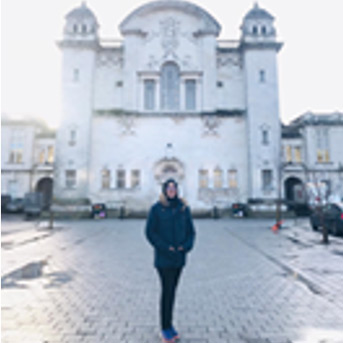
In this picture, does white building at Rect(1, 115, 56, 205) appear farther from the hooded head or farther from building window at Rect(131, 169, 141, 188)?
the hooded head

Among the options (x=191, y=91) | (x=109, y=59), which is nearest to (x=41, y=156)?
(x=109, y=59)

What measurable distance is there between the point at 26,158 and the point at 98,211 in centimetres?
1464

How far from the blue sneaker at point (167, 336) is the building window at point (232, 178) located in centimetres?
2749

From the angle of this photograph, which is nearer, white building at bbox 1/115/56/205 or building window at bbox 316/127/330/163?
building window at bbox 316/127/330/163

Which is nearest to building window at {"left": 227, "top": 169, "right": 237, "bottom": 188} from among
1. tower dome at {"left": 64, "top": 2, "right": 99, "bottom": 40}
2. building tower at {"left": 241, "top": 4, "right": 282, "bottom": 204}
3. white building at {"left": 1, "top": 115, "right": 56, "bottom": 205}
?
building tower at {"left": 241, "top": 4, "right": 282, "bottom": 204}

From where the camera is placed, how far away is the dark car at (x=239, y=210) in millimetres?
28719

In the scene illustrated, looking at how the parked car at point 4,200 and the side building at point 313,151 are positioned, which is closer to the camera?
the parked car at point 4,200

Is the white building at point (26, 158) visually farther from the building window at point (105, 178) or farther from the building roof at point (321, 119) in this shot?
the building roof at point (321, 119)

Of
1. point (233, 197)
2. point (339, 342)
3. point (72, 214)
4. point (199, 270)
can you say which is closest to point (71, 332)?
point (339, 342)

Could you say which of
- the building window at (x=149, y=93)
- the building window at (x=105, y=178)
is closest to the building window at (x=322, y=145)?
the building window at (x=149, y=93)

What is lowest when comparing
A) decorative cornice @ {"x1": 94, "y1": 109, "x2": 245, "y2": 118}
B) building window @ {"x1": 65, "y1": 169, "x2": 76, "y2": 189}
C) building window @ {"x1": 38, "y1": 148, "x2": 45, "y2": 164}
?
building window @ {"x1": 65, "y1": 169, "x2": 76, "y2": 189}

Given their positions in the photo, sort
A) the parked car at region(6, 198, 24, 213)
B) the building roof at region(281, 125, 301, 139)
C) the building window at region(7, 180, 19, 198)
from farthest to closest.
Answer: the building roof at region(281, 125, 301, 139) < the building window at region(7, 180, 19, 198) < the parked car at region(6, 198, 24, 213)

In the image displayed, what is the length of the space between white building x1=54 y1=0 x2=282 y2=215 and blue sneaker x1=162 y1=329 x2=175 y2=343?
26432 mm

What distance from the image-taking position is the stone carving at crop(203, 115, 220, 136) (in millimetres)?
31391
